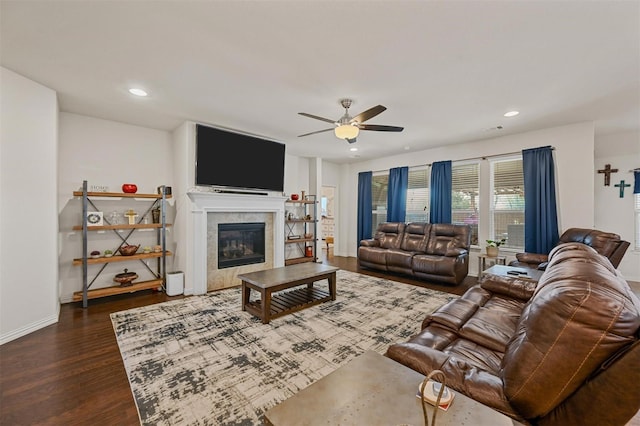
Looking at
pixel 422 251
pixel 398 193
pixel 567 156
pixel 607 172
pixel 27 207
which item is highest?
pixel 567 156

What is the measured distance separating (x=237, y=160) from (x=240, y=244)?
1.55 meters

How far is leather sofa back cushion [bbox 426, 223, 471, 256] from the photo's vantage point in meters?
5.14

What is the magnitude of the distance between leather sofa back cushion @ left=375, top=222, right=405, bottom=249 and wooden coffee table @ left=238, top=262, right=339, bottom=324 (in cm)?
245

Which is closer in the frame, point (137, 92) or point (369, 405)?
point (369, 405)

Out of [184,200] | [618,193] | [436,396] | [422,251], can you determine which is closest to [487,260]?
[422,251]

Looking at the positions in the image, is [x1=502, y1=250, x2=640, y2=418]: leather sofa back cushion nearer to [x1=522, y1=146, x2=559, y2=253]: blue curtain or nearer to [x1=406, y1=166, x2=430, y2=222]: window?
[x1=522, y1=146, x2=559, y2=253]: blue curtain

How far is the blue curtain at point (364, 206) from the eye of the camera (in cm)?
733

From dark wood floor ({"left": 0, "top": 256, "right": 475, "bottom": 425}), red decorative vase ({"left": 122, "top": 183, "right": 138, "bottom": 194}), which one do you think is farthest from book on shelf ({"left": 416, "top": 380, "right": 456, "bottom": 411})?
red decorative vase ({"left": 122, "top": 183, "right": 138, "bottom": 194})

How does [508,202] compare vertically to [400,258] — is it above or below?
above

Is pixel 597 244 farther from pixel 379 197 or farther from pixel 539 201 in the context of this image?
pixel 379 197

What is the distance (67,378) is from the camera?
214 cm

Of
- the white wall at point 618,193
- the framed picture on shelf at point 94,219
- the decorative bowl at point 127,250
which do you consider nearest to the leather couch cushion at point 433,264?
the white wall at point 618,193

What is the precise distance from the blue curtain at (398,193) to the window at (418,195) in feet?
0.49

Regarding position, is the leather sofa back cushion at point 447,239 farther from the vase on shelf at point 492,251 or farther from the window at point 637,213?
the window at point 637,213
